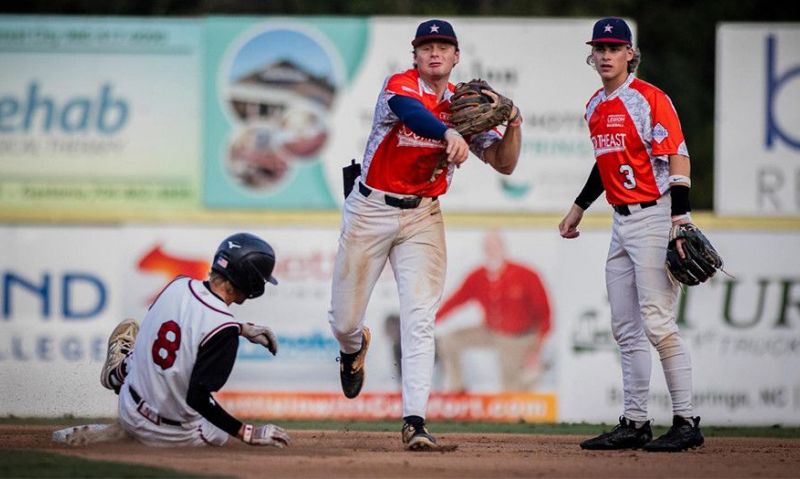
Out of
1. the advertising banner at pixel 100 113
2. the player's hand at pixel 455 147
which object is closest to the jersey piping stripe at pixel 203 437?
the player's hand at pixel 455 147

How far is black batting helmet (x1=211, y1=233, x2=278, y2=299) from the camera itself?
23.5ft

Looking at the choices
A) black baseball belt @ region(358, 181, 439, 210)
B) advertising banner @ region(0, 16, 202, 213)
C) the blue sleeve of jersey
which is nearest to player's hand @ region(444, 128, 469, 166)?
the blue sleeve of jersey

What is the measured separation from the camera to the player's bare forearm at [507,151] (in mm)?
7840

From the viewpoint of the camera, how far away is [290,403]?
536 inches

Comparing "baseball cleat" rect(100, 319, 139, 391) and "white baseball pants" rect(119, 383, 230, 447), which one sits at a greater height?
"baseball cleat" rect(100, 319, 139, 391)

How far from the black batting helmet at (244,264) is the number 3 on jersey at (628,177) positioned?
1.95 meters

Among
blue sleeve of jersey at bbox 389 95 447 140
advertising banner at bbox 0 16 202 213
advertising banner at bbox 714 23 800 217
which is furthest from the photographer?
advertising banner at bbox 0 16 202 213

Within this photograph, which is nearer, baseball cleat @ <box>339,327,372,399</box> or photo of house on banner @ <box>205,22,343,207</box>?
baseball cleat @ <box>339,327,372,399</box>

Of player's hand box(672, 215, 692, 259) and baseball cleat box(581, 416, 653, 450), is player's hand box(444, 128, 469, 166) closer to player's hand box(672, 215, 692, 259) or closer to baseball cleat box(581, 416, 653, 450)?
player's hand box(672, 215, 692, 259)

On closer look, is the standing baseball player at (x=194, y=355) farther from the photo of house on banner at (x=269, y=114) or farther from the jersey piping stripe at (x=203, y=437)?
the photo of house on banner at (x=269, y=114)

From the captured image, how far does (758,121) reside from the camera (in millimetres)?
14305

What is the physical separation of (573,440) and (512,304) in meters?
5.11

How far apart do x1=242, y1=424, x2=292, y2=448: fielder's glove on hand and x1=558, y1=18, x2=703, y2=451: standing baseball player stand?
1696mm

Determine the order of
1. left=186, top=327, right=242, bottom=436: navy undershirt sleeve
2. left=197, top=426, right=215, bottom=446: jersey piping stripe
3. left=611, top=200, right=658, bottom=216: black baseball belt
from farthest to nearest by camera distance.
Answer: left=611, top=200, right=658, bottom=216: black baseball belt, left=197, top=426, right=215, bottom=446: jersey piping stripe, left=186, top=327, right=242, bottom=436: navy undershirt sleeve
